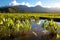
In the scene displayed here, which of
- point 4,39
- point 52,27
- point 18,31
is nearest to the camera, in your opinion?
point 4,39

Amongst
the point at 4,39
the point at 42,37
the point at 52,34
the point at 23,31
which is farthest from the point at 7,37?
the point at 52,34

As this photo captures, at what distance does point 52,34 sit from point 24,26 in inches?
55.3

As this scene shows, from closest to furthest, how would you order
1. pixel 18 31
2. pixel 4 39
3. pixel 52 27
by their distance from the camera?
pixel 4 39, pixel 18 31, pixel 52 27

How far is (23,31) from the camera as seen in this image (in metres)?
8.54

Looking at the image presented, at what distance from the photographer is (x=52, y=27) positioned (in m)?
9.04

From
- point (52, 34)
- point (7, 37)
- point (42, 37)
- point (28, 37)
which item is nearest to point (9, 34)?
point (7, 37)

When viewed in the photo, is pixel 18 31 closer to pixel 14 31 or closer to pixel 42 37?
pixel 14 31

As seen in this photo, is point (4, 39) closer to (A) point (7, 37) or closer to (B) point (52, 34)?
(A) point (7, 37)

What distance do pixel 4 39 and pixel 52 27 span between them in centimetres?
250

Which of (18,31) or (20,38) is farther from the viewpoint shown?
(18,31)

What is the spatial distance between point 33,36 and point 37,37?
19cm

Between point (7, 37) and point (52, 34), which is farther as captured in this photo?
point (52, 34)

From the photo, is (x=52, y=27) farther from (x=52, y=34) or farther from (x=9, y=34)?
(x=9, y=34)

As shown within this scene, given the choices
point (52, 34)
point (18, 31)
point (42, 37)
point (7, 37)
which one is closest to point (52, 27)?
point (52, 34)
